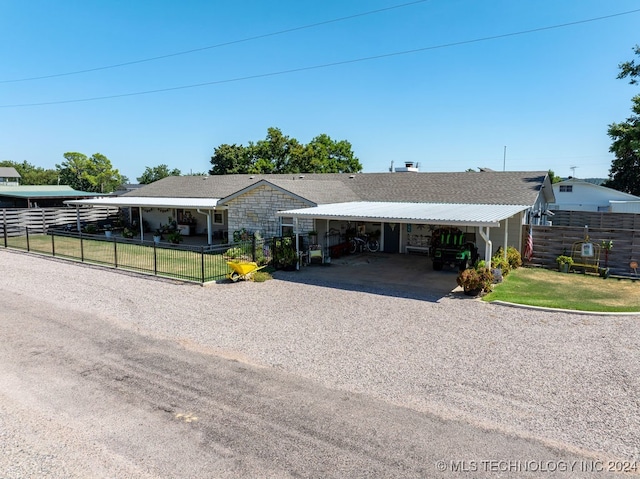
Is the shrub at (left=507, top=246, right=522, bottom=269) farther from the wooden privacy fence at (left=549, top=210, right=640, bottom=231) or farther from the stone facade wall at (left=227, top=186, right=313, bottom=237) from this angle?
the stone facade wall at (left=227, top=186, right=313, bottom=237)

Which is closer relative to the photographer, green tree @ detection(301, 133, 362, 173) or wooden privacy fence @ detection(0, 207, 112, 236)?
wooden privacy fence @ detection(0, 207, 112, 236)

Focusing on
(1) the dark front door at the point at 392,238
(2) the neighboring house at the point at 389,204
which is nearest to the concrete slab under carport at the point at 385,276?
(1) the dark front door at the point at 392,238

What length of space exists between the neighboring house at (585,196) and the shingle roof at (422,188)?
49.9ft

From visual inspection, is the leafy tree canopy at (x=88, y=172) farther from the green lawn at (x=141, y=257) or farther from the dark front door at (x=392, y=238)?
the dark front door at (x=392, y=238)

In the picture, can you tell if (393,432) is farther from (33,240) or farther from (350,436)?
(33,240)

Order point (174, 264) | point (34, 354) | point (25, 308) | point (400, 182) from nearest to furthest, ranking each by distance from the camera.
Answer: point (34, 354), point (25, 308), point (174, 264), point (400, 182)

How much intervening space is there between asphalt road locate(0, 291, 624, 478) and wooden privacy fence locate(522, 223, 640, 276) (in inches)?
516

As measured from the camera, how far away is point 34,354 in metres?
8.20

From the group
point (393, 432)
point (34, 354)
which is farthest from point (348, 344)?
point (34, 354)

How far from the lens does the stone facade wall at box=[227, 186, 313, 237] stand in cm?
1911

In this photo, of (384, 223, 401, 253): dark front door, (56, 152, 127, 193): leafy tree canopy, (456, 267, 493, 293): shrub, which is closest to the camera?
(456, 267, 493, 293): shrub

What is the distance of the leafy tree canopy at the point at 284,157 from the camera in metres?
45.5

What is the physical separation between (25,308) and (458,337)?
10902 millimetres

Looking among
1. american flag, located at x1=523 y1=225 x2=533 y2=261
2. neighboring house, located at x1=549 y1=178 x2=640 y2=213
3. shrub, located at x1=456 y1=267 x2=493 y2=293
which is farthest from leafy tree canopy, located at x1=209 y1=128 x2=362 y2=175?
shrub, located at x1=456 y1=267 x2=493 y2=293
